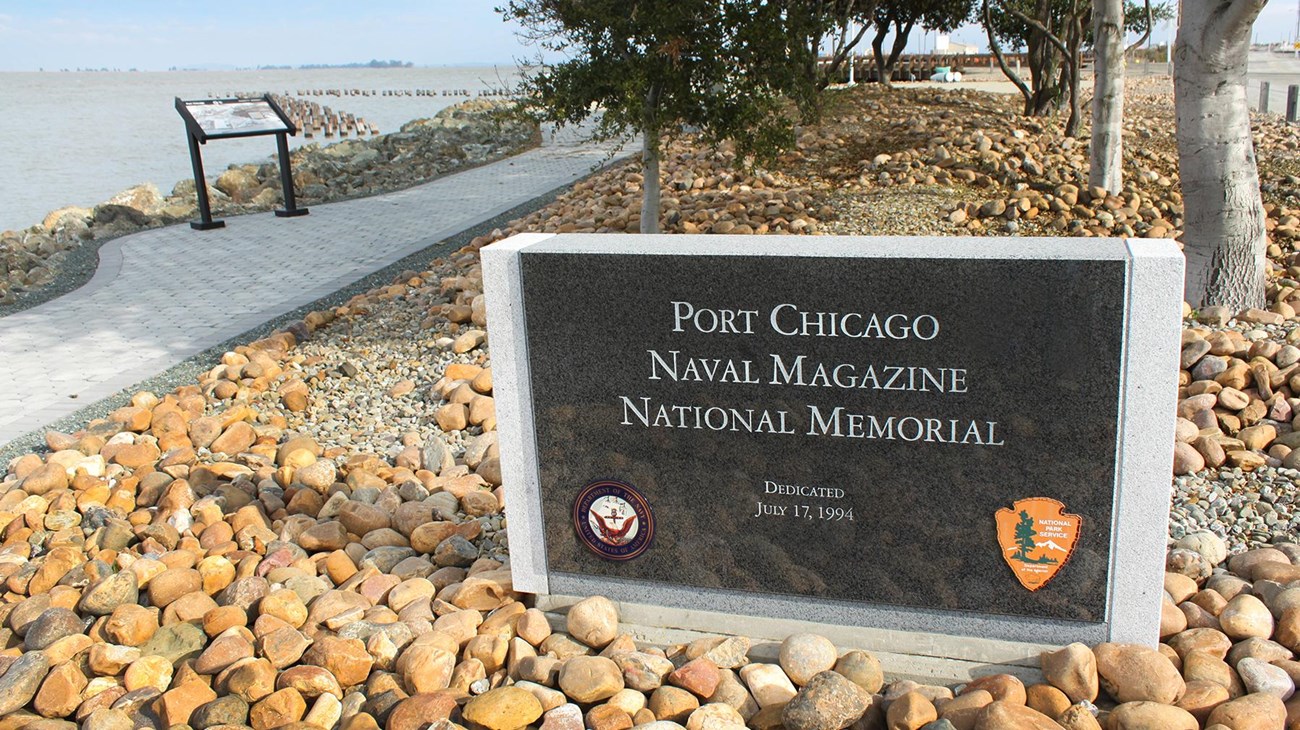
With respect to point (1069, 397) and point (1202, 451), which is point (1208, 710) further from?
point (1202, 451)

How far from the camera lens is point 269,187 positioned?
57.5 feet

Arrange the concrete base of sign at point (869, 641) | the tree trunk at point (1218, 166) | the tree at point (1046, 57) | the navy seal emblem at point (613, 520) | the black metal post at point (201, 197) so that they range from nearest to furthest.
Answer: the concrete base of sign at point (869, 641), the navy seal emblem at point (613, 520), the tree trunk at point (1218, 166), the black metal post at point (201, 197), the tree at point (1046, 57)

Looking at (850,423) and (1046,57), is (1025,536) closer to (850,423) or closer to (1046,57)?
(850,423)

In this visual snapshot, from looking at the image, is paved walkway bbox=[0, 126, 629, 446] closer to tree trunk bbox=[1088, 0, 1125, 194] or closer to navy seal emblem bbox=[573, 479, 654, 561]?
navy seal emblem bbox=[573, 479, 654, 561]

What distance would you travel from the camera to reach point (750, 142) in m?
8.01

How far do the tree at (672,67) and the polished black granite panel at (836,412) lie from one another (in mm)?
4544

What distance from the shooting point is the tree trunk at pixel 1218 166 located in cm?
624

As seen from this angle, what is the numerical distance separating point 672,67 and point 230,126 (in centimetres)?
826

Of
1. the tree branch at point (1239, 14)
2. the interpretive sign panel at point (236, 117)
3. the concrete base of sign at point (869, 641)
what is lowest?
the concrete base of sign at point (869, 641)

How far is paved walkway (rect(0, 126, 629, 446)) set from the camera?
718 centimetres

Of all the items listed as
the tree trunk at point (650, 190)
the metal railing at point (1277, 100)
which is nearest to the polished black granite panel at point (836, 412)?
the tree trunk at point (650, 190)

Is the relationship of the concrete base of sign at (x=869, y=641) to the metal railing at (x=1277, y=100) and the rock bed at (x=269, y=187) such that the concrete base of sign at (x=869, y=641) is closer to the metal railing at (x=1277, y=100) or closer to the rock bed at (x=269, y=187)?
the rock bed at (x=269, y=187)

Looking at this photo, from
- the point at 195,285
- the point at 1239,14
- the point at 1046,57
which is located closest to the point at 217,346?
the point at 195,285

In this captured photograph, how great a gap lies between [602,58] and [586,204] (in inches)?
133
